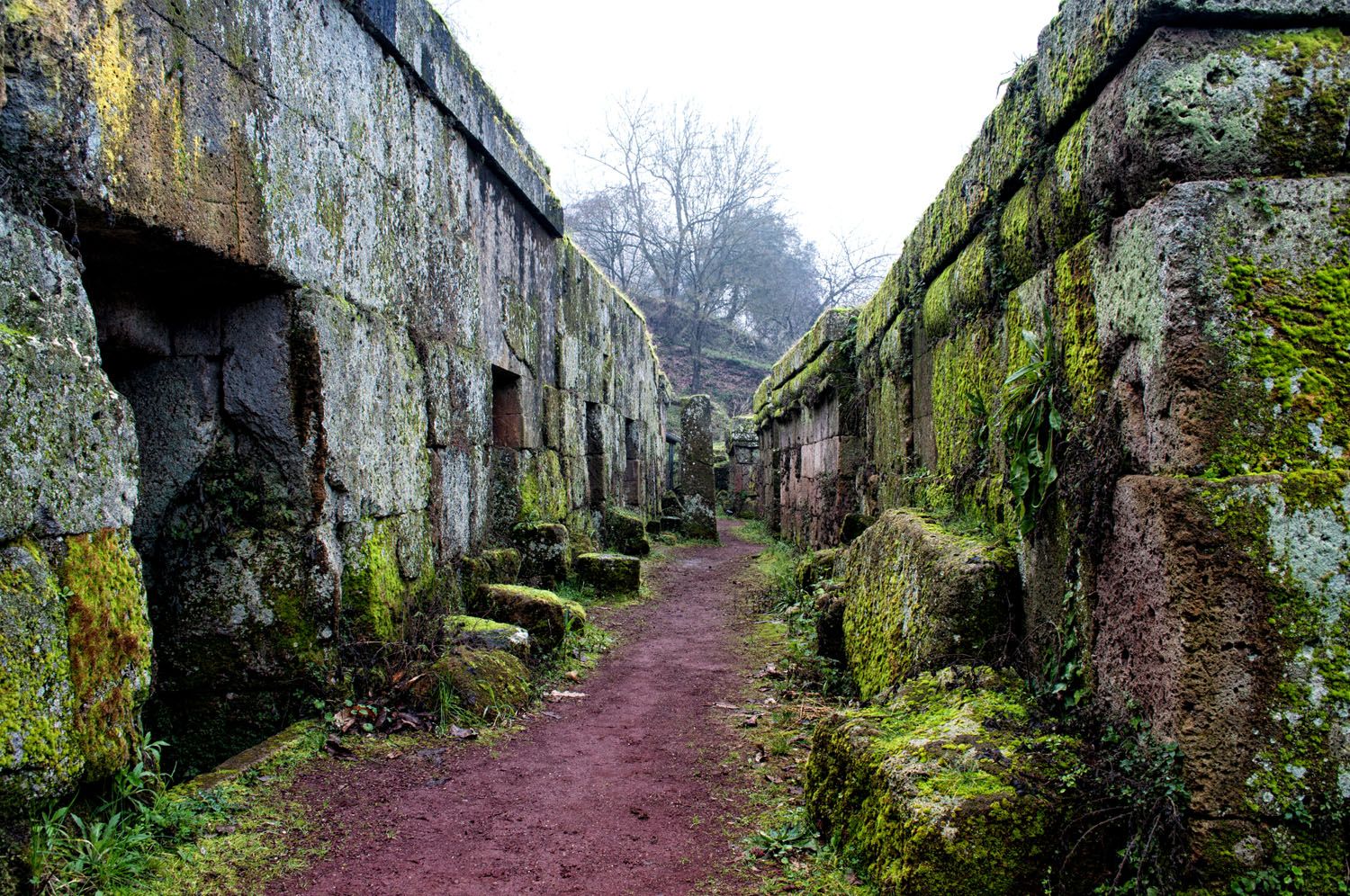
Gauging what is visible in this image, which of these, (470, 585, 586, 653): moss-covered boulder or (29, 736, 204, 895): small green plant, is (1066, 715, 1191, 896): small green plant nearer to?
(29, 736, 204, 895): small green plant

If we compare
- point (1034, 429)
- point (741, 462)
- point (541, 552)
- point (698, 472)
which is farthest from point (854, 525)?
point (741, 462)

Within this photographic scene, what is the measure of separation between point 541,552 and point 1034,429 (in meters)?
4.93

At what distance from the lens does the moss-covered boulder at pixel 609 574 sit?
7.80m

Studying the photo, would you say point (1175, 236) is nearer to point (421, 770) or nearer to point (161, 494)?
point (421, 770)

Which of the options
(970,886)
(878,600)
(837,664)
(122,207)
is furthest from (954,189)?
(122,207)

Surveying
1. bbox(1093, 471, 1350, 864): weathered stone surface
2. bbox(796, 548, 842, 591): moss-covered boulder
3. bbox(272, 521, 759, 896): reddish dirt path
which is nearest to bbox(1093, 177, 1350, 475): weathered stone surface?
bbox(1093, 471, 1350, 864): weathered stone surface

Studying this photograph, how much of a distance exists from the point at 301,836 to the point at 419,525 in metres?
2.50

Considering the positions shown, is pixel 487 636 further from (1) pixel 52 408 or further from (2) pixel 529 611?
(1) pixel 52 408

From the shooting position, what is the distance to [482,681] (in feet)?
14.1

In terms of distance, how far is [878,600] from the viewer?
13.8 feet

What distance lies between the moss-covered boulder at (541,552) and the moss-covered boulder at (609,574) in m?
0.55

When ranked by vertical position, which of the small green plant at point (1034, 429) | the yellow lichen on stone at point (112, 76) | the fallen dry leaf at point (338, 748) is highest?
the yellow lichen on stone at point (112, 76)

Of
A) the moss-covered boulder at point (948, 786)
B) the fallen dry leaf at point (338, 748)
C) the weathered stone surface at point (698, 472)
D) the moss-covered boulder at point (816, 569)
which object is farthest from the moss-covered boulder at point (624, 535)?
the moss-covered boulder at point (948, 786)

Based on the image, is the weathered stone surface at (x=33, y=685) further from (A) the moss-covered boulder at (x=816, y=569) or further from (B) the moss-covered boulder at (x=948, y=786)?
(A) the moss-covered boulder at (x=816, y=569)
